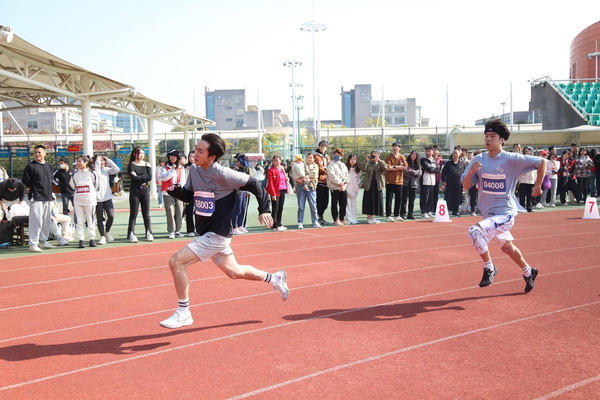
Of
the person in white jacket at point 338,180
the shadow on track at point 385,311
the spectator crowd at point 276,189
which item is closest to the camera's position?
the shadow on track at point 385,311

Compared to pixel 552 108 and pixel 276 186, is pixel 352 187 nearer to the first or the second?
pixel 276 186

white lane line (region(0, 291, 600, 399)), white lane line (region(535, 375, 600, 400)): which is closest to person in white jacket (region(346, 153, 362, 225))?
white lane line (region(0, 291, 600, 399))

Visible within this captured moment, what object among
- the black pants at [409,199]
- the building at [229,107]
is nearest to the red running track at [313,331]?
the black pants at [409,199]

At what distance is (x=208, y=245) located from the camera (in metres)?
5.29

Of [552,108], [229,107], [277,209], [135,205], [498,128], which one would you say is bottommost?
[277,209]

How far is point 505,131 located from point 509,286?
2114 millimetres

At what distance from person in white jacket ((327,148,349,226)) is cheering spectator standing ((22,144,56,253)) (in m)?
6.87

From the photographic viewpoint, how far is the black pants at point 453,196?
16.6m

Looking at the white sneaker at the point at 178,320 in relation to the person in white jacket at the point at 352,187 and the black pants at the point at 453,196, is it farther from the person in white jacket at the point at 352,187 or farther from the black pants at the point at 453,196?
the black pants at the point at 453,196

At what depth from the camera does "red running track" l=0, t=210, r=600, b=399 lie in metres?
4.04

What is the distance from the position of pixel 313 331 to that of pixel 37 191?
26.2 feet

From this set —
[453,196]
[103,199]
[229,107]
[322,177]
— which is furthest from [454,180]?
[229,107]

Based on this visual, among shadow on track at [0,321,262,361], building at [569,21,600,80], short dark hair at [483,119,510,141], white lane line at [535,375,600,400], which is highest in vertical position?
building at [569,21,600,80]

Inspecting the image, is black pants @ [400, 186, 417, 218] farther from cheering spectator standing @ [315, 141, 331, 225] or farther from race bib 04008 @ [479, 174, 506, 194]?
race bib 04008 @ [479, 174, 506, 194]
